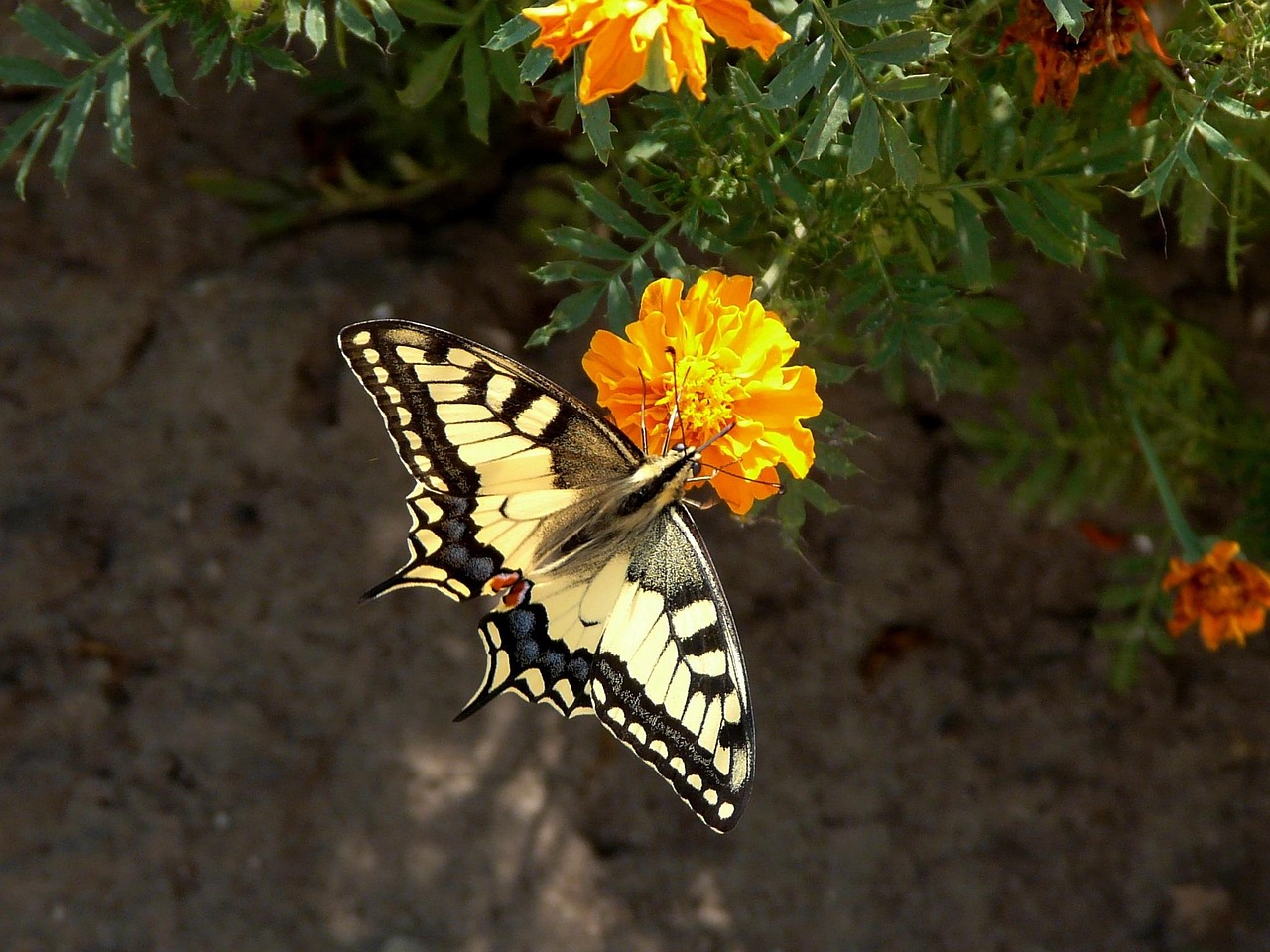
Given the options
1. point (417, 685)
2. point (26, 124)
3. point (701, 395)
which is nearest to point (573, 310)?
point (701, 395)

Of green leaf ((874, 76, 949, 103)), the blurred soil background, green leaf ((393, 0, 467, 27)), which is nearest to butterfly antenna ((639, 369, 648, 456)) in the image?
green leaf ((874, 76, 949, 103))

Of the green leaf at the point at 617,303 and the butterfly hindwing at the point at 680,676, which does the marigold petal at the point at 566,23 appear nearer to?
the green leaf at the point at 617,303

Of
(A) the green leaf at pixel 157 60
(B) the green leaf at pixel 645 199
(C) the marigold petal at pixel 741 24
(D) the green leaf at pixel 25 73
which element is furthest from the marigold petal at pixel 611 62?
(D) the green leaf at pixel 25 73

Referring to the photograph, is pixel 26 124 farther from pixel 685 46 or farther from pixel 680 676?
pixel 680 676

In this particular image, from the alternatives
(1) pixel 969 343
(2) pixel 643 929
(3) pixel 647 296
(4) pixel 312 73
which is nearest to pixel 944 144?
(3) pixel 647 296

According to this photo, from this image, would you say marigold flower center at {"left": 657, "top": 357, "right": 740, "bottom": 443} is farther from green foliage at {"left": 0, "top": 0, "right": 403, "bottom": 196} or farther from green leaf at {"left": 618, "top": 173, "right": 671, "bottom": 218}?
green foliage at {"left": 0, "top": 0, "right": 403, "bottom": 196}

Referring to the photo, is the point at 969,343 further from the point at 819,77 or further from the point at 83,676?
the point at 83,676
